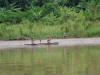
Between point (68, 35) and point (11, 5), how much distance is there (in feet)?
22.4

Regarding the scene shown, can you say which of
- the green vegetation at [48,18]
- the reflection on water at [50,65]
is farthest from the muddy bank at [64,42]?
the reflection on water at [50,65]

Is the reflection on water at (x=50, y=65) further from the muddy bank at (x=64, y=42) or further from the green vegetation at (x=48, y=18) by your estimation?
the green vegetation at (x=48, y=18)

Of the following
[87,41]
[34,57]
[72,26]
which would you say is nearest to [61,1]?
[72,26]

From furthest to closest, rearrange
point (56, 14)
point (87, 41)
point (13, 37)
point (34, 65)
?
point (56, 14), point (13, 37), point (87, 41), point (34, 65)

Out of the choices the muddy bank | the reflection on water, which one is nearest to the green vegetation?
the muddy bank

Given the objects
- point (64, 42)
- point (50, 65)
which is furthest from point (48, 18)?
point (50, 65)

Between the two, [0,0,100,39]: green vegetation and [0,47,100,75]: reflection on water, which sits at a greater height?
[0,47,100,75]: reflection on water

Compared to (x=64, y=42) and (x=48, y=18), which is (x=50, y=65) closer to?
(x=64, y=42)

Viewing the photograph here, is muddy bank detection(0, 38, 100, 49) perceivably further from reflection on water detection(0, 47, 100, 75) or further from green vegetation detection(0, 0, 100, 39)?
reflection on water detection(0, 47, 100, 75)

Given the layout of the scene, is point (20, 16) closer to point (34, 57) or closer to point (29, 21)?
point (29, 21)

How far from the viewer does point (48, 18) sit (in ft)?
80.3

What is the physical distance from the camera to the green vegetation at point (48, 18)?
70.6ft

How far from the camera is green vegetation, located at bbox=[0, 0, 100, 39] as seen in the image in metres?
21.5

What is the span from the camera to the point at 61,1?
27.4 m
